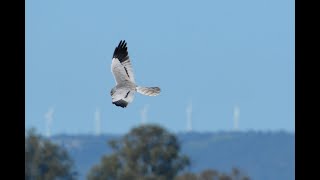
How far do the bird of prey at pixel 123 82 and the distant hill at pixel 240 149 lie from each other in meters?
46.0

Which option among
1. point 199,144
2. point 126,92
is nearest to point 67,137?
point 199,144

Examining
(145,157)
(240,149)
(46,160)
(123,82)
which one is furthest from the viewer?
(240,149)

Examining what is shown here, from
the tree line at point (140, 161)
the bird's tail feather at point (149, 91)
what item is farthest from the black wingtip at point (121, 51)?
the tree line at point (140, 161)

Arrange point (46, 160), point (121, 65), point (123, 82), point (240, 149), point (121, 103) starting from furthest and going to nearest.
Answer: point (240, 149)
point (46, 160)
point (121, 65)
point (123, 82)
point (121, 103)

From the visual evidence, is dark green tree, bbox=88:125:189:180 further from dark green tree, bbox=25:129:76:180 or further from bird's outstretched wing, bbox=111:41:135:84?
bird's outstretched wing, bbox=111:41:135:84

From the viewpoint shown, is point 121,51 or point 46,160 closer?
point 121,51

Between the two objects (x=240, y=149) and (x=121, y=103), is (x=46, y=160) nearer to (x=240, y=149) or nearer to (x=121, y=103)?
(x=240, y=149)

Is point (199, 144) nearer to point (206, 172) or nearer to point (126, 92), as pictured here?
point (206, 172)

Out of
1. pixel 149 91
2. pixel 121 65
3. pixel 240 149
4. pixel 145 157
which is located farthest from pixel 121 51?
pixel 240 149

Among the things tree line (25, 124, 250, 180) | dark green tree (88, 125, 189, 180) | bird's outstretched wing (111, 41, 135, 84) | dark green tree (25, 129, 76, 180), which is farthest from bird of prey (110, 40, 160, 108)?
dark green tree (25, 129, 76, 180)

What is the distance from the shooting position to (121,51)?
285cm

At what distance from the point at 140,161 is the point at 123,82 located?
1074 inches

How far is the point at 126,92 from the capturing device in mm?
A: 2535
